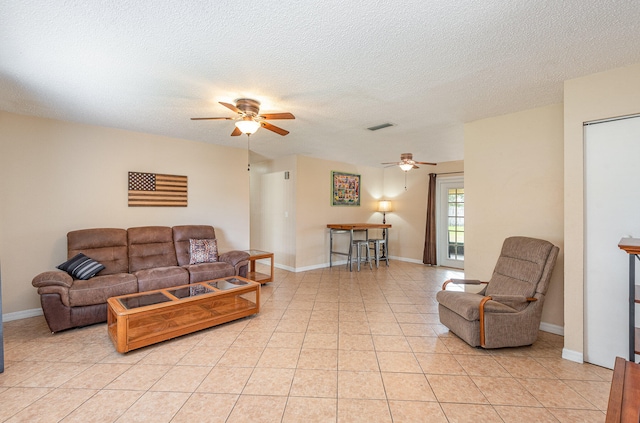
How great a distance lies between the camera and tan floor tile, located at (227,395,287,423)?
167 cm

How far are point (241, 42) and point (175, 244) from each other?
10.7 feet

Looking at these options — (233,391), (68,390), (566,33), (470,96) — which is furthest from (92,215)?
(566,33)

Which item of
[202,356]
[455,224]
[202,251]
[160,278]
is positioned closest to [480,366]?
[202,356]

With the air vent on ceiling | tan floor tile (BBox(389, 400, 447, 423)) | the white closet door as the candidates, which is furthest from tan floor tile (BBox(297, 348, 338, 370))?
the air vent on ceiling

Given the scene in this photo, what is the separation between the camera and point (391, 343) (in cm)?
263

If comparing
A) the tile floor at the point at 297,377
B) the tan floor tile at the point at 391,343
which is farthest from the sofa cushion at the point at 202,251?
the tan floor tile at the point at 391,343

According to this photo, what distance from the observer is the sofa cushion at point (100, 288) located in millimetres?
2852

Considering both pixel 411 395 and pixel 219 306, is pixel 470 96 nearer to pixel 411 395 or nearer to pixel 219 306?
pixel 411 395

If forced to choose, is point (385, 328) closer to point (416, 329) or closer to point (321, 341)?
point (416, 329)

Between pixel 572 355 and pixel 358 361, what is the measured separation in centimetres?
185

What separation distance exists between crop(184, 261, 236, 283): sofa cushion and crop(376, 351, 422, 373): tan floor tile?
2.42m

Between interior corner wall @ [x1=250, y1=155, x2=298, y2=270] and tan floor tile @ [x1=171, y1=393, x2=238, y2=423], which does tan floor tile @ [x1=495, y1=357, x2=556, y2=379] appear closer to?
tan floor tile @ [x1=171, y1=393, x2=238, y2=423]

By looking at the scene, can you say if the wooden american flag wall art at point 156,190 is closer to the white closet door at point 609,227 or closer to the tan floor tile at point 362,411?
the tan floor tile at point 362,411

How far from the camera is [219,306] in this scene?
329 centimetres
